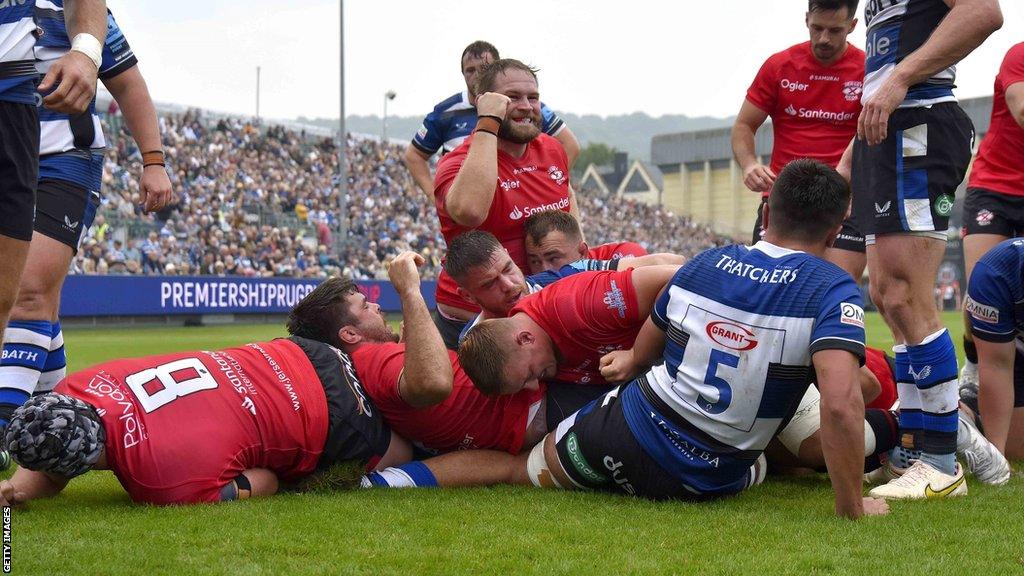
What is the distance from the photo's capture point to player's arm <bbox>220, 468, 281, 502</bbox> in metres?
4.11

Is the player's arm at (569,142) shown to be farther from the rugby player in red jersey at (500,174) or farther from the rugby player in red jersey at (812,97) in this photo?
the rugby player in red jersey at (812,97)

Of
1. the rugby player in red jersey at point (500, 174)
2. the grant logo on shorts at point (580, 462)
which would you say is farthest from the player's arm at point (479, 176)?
the grant logo on shorts at point (580, 462)

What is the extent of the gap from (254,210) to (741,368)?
86.1ft

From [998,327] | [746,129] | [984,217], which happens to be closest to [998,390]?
[998,327]

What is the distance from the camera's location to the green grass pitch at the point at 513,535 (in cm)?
308

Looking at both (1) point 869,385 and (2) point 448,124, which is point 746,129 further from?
(1) point 869,385

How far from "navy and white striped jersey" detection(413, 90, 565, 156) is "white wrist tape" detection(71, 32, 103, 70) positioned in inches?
193

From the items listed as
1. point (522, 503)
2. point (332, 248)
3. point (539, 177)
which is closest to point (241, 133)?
point (332, 248)

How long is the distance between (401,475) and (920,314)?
8.08ft

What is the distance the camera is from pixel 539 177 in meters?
6.07

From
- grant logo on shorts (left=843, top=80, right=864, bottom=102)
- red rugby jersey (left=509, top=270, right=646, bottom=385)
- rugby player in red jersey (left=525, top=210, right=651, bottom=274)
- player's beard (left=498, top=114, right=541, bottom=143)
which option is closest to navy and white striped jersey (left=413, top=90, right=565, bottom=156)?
player's beard (left=498, top=114, right=541, bottom=143)

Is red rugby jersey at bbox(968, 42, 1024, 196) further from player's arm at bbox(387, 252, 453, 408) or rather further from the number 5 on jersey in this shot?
the number 5 on jersey

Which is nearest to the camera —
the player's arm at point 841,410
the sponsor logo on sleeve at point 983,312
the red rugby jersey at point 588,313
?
the player's arm at point 841,410

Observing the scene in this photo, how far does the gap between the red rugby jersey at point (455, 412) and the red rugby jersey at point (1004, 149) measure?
10.4 ft
